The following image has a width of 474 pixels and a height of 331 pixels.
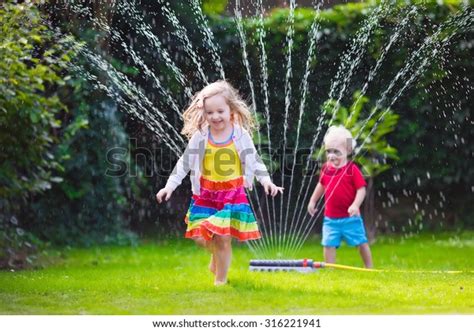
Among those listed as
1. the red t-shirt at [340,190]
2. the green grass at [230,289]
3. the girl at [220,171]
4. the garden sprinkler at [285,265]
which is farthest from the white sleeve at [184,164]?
the red t-shirt at [340,190]

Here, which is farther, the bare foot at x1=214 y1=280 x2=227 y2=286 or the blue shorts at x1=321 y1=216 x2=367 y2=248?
the blue shorts at x1=321 y1=216 x2=367 y2=248

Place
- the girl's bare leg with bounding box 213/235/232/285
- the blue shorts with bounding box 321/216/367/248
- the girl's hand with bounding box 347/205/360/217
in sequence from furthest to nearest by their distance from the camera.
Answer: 1. the blue shorts with bounding box 321/216/367/248
2. the girl's hand with bounding box 347/205/360/217
3. the girl's bare leg with bounding box 213/235/232/285

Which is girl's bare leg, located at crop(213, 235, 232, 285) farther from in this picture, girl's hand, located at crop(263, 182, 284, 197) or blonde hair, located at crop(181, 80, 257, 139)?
blonde hair, located at crop(181, 80, 257, 139)

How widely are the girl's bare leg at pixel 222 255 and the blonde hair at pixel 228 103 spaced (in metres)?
0.51

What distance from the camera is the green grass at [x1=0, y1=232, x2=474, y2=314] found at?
359 centimetres

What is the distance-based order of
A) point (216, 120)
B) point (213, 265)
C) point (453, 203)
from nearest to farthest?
point (216, 120) < point (213, 265) < point (453, 203)

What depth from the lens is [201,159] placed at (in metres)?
3.91

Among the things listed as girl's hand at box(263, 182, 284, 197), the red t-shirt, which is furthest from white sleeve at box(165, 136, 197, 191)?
the red t-shirt

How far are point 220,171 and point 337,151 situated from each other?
1258 millimetres

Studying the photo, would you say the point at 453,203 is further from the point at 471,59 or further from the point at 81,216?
the point at 81,216

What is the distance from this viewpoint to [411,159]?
634 cm

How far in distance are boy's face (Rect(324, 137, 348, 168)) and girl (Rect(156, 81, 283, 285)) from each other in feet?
3.65

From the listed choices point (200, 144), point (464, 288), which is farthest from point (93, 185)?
point (464, 288)

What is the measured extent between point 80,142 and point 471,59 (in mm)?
2728
